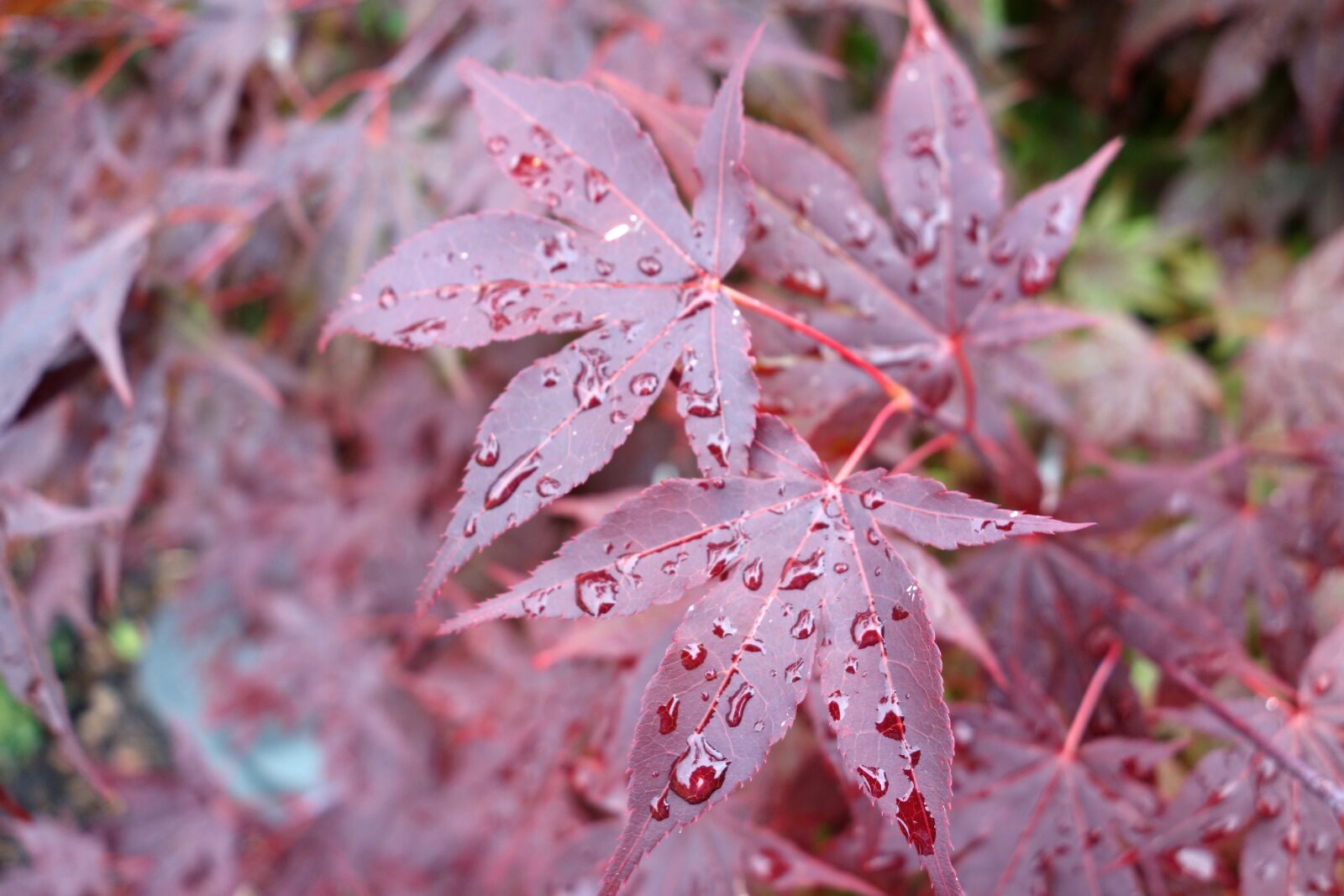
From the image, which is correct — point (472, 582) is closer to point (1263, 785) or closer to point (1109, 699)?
point (1109, 699)

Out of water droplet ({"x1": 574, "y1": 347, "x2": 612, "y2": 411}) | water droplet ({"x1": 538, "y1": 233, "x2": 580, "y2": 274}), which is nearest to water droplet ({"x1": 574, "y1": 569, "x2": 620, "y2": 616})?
water droplet ({"x1": 574, "y1": 347, "x2": 612, "y2": 411})

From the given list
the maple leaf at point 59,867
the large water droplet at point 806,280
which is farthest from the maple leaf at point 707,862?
the maple leaf at point 59,867

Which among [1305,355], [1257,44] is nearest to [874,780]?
[1305,355]

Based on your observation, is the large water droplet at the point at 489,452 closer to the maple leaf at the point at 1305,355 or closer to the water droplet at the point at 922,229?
the water droplet at the point at 922,229

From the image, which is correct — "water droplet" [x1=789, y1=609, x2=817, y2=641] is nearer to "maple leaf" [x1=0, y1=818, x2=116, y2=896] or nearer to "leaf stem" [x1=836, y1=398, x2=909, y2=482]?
"leaf stem" [x1=836, y1=398, x2=909, y2=482]

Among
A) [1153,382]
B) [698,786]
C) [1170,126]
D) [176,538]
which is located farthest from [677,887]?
[1170,126]

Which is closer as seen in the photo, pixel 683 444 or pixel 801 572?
pixel 801 572

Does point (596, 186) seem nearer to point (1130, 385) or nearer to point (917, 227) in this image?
point (917, 227)
